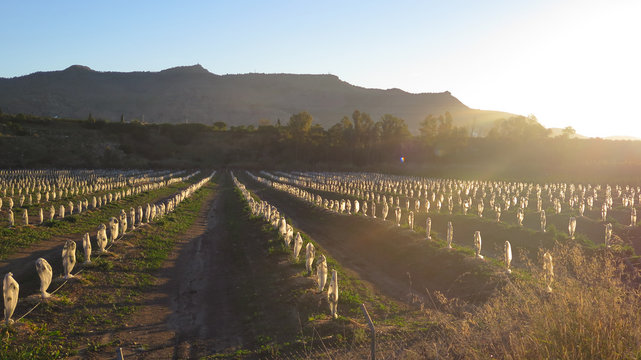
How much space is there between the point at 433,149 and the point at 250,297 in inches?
3321

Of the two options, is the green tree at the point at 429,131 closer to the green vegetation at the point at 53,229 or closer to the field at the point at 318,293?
the field at the point at 318,293

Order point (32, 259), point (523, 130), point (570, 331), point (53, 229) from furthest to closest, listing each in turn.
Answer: point (523, 130) < point (53, 229) < point (32, 259) < point (570, 331)

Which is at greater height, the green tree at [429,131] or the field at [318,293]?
the green tree at [429,131]

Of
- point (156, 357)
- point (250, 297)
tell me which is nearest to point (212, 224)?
point (250, 297)

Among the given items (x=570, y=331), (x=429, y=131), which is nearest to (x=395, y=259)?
(x=570, y=331)

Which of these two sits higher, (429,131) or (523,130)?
(523,130)

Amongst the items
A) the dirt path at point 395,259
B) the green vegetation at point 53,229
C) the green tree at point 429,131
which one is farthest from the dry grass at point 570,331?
the green tree at point 429,131

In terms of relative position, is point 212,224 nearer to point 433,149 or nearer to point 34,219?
point 34,219

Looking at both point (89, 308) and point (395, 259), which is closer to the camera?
point (89, 308)

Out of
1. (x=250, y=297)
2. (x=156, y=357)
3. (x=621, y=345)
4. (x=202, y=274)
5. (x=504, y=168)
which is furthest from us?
(x=504, y=168)

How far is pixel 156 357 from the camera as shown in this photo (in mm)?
7066

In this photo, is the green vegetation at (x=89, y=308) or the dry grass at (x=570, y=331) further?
the green vegetation at (x=89, y=308)

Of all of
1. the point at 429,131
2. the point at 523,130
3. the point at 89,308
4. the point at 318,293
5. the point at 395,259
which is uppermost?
the point at 523,130

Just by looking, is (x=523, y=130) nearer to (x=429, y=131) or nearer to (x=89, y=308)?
(x=429, y=131)
